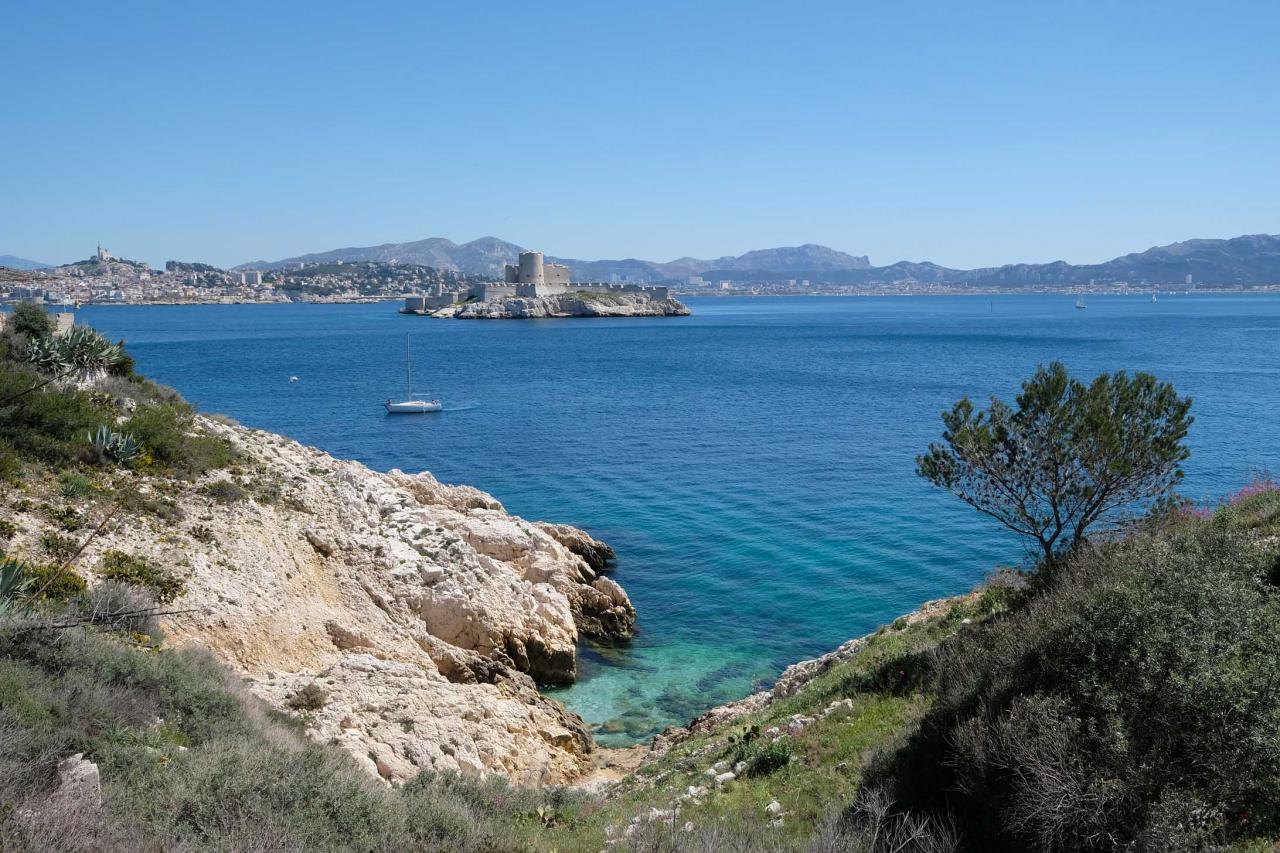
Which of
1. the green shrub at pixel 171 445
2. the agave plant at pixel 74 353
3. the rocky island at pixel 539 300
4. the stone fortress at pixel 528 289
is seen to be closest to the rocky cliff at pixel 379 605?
the green shrub at pixel 171 445

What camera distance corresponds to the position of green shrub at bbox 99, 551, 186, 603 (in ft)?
39.1

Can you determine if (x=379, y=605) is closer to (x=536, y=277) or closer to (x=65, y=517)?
(x=65, y=517)

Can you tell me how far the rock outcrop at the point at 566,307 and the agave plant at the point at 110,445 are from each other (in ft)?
427

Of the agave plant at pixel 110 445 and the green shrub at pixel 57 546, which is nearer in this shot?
the green shrub at pixel 57 546

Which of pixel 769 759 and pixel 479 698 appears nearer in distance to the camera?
pixel 769 759

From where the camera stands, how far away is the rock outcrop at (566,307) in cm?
14562

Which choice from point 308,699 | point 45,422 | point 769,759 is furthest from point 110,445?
point 769,759

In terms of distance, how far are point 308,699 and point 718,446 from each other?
27274 millimetres

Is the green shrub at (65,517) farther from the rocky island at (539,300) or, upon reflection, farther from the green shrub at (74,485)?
the rocky island at (539,300)

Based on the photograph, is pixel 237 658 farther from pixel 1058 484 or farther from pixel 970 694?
pixel 1058 484

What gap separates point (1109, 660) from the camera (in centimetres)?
682

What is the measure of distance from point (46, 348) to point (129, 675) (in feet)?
44.7

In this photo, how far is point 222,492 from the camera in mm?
15695

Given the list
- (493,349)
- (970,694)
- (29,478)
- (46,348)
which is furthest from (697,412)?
(493,349)
